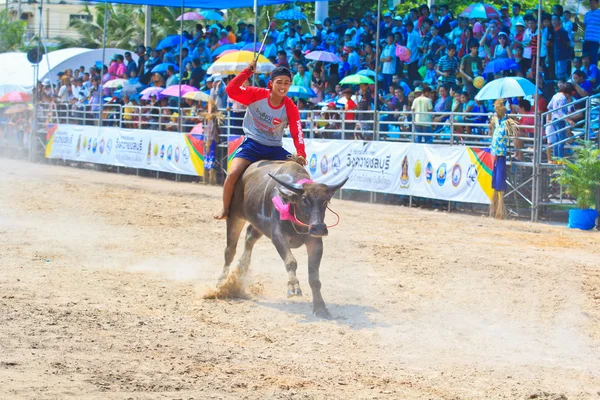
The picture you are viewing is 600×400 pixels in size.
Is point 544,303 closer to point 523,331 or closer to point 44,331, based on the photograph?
point 523,331

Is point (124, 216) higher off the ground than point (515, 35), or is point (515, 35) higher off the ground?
point (515, 35)

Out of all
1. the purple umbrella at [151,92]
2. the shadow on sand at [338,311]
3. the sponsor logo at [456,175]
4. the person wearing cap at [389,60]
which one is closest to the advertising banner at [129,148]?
the purple umbrella at [151,92]

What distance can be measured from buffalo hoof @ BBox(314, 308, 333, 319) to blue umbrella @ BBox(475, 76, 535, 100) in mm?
9847

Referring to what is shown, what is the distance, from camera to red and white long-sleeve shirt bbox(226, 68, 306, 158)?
9602 mm

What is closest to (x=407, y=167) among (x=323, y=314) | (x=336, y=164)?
(x=336, y=164)

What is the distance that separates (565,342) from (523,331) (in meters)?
0.48

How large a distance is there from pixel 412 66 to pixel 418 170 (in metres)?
4.32

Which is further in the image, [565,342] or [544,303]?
[544,303]

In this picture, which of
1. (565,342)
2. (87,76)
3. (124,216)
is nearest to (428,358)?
(565,342)

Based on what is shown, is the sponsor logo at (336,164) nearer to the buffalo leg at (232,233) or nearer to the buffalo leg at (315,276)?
the buffalo leg at (232,233)

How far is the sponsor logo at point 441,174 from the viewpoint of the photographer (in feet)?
59.8

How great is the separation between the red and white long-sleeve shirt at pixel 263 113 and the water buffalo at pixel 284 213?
325 mm

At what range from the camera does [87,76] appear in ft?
108

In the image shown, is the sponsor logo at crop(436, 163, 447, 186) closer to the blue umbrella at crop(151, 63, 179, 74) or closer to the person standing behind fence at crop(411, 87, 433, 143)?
the person standing behind fence at crop(411, 87, 433, 143)
